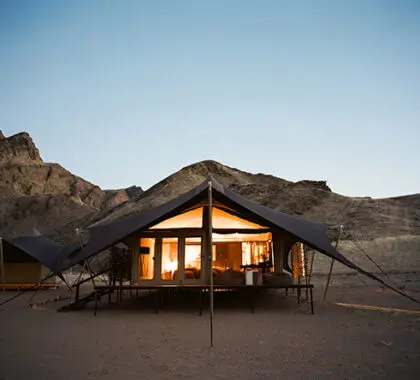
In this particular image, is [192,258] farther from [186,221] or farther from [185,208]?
[185,208]

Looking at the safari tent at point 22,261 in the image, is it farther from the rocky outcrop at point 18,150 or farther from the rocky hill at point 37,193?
the rocky outcrop at point 18,150

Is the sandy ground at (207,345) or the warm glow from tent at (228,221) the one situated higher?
the warm glow from tent at (228,221)

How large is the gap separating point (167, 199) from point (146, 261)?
96.6 feet

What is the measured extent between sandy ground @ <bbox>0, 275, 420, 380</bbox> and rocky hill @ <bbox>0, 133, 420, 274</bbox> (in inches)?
709

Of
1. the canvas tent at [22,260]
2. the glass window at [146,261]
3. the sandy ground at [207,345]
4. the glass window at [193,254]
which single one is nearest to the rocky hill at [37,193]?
the canvas tent at [22,260]

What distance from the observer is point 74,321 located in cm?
684

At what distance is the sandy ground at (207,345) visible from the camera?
3.57 meters

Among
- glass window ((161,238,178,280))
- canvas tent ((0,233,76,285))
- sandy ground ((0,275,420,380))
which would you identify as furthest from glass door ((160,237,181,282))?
canvas tent ((0,233,76,285))

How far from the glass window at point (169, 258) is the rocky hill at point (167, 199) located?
1722 centimetres

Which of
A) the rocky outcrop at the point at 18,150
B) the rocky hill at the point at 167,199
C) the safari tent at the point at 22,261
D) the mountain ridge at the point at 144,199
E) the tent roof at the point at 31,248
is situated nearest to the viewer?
the tent roof at the point at 31,248

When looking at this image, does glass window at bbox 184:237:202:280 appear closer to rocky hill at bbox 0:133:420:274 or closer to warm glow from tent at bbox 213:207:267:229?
warm glow from tent at bbox 213:207:267:229

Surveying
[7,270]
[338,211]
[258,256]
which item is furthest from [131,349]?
[338,211]

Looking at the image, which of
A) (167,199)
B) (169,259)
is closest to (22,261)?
(169,259)

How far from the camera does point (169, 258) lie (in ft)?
32.2
